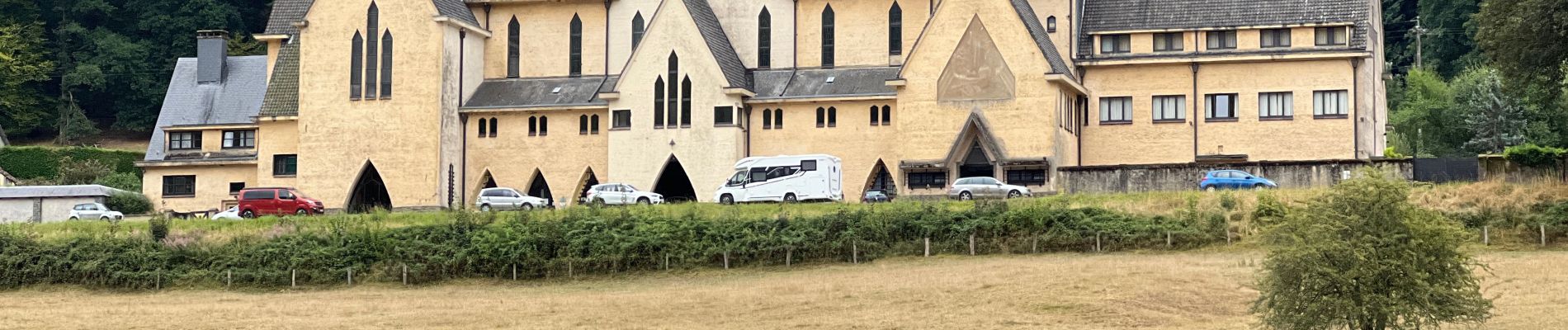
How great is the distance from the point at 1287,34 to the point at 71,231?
135 ft

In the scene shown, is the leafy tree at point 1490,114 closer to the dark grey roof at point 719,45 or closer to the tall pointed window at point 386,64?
the dark grey roof at point 719,45

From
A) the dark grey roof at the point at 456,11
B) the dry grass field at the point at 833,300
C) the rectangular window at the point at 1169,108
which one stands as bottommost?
the dry grass field at the point at 833,300

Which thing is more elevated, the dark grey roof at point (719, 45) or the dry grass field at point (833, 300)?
the dark grey roof at point (719, 45)

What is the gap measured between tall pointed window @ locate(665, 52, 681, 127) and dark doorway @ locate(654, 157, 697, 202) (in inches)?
74.3

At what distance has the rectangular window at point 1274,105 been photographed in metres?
72.4

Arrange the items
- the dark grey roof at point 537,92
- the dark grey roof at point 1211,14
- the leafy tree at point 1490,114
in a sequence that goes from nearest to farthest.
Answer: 1. the dark grey roof at point 1211,14
2. the dark grey roof at point 537,92
3. the leafy tree at point 1490,114

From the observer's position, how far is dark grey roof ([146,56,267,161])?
8119 centimetres

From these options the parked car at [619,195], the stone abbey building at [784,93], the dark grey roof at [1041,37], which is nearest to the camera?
the parked car at [619,195]

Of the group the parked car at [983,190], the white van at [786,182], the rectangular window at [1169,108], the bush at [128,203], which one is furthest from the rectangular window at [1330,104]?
the bush at [128,203]

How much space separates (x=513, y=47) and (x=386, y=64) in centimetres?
528

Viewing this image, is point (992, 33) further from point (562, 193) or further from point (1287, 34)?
point (562, 193)

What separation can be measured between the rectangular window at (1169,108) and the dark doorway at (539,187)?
22371 millimetres

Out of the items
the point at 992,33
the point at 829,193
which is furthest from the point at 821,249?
the point at 992,33

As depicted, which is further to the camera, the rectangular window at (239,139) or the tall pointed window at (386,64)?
the rectangular window at (239,139)
